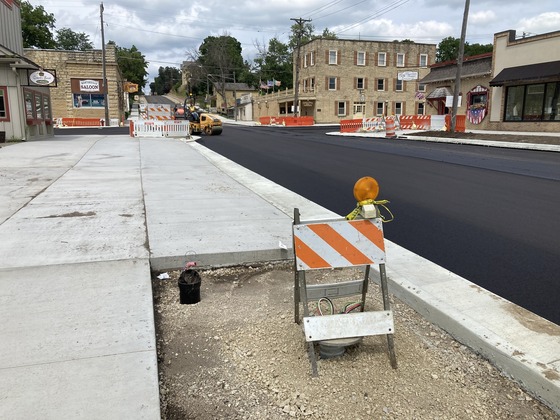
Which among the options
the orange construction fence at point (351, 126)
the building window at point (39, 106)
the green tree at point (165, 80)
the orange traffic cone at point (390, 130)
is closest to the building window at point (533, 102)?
the orange traffic cone at point (390, 130)

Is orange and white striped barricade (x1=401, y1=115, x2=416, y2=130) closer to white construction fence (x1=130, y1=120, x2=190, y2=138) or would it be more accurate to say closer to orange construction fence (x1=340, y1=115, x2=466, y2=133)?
orange construction fence (x1=340, y1=115, x2=466, y2=133)

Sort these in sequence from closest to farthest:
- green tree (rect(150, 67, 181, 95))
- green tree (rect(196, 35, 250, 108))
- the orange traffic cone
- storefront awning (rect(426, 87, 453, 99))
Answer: the orange traffic cone < storefront awning (rect(426, 87, 453, 99)) < green tree (rect(196, 35, 250, 108)) < green tree (rect(150, 67, 181, 95))

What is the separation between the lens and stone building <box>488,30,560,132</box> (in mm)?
28328

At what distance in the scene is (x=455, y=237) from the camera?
656cm

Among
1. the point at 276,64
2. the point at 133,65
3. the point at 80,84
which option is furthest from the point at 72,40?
the point at 80,84

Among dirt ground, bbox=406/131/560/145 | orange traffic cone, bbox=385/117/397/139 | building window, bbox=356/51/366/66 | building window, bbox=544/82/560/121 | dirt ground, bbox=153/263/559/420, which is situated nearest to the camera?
dirt ground, bbox=153/263/559/420

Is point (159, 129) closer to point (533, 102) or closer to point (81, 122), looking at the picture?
point (533, 102)

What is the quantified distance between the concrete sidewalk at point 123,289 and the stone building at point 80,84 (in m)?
44.4

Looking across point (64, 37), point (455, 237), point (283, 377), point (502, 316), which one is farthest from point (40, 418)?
point (64, 37)

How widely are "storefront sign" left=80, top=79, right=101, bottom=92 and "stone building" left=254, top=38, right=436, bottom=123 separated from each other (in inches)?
981

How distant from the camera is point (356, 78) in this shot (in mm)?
62812

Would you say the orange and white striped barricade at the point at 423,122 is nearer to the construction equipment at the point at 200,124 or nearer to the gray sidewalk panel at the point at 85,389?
the construction equipment at the point at 200,124

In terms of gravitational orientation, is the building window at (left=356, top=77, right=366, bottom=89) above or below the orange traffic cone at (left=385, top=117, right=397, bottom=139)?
above

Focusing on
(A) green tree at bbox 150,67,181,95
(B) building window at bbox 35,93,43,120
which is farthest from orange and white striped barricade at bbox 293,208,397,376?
(A) green tree at bbox 150,67,181,95
